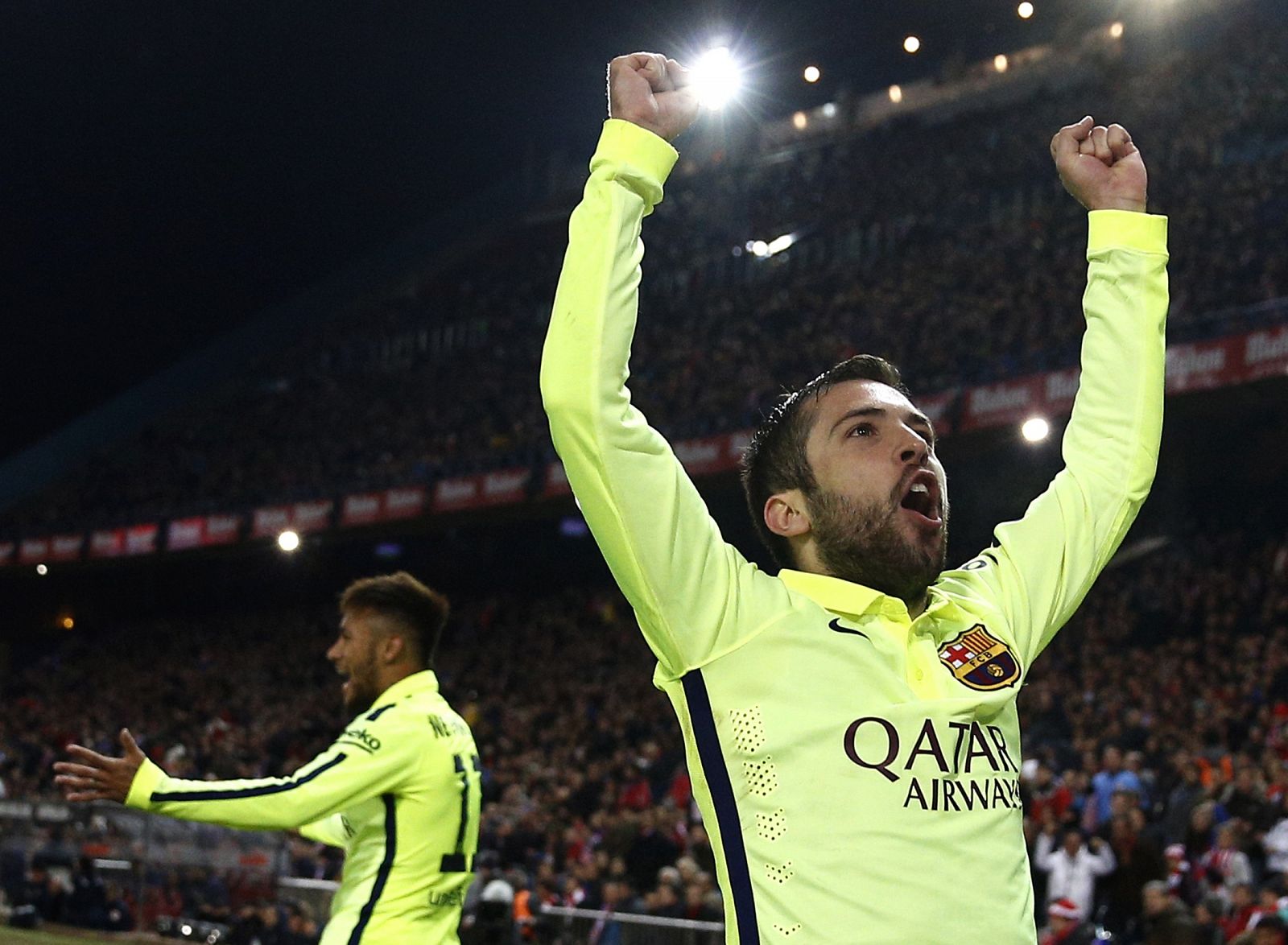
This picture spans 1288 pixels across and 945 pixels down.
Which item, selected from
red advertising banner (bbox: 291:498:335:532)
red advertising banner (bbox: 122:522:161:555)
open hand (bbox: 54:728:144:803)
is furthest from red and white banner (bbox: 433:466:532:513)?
open hand (bbox: 54:728:144:803)

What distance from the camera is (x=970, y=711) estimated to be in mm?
2340

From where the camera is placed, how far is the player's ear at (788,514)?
251 centimetres

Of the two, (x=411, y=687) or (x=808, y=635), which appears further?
(x=411, y=687)

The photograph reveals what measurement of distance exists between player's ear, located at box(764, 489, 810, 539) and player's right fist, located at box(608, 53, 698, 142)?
63 cm

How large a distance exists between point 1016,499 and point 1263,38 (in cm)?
998

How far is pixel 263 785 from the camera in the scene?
4430 millimetres

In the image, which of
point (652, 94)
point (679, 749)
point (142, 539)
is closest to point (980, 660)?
point (652, 94)

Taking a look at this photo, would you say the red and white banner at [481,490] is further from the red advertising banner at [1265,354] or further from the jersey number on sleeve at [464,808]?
the jersey number on sleeve at [464,808]

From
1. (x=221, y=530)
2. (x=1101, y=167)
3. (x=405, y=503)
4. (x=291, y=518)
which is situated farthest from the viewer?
(x=221, y=530)

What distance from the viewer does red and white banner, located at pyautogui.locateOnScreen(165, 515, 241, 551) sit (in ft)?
95.1

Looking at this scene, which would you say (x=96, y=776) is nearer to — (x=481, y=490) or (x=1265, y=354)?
(x=1265, y=354)

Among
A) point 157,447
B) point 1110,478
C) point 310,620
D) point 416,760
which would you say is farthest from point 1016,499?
point 157,447

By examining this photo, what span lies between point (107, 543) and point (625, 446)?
→ 30.9 metres

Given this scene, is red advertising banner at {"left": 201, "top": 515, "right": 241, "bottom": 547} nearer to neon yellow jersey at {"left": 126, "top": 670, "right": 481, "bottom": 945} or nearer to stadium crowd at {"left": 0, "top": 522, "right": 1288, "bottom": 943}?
stadium crowd at {"left": 0, "top": 522, "right": 1288, "bottom": 943}
